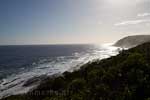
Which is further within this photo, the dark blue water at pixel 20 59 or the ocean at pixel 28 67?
the dark blue water at pixel 20 59

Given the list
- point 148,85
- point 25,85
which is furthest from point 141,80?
point 25,85

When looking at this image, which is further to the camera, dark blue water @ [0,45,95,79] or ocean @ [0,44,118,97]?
dark blue water @ [0,45,95,79]

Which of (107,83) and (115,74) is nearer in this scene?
(107,83)

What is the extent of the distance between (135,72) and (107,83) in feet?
7.71

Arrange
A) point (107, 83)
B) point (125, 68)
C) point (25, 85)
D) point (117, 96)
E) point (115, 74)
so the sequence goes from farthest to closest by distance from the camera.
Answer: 1. point (25, 85)
2. point (125, 68)
3. point (115, 74)
4. point (107, 83)
5. point (117, 96)

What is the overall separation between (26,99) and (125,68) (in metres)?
9.17

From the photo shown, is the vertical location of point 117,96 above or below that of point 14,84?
above

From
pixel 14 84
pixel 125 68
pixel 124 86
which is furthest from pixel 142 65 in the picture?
pixel 14 84

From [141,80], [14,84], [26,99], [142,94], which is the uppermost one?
[141,80]

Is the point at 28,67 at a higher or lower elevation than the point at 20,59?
lower

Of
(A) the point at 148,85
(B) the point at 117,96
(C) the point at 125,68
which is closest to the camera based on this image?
(B) the point at 117,96

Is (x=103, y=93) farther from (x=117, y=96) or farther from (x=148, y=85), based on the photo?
(x=148, y=85)

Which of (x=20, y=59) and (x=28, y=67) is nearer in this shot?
(x=28, y=67)

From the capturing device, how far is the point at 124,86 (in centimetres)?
1135
